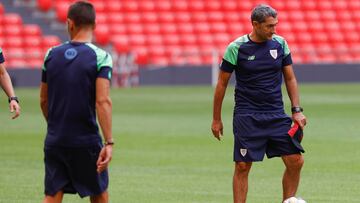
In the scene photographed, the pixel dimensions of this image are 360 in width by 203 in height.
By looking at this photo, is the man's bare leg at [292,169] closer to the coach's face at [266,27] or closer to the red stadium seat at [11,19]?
the coach's face at [266,27]

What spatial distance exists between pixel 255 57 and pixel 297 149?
3.17ft

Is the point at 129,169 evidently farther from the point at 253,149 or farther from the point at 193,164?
the point at 253,149

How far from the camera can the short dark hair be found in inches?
311

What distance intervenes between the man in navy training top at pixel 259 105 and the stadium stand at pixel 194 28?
27147 millimetres

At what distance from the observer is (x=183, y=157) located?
53.8 ft

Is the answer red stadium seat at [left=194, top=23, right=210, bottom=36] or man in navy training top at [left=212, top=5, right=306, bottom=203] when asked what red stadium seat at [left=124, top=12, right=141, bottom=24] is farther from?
man in navy training top at [left=212, top=5, right=306, bottom=203]

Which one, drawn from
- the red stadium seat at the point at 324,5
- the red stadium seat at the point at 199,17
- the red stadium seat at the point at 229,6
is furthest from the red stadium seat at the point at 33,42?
the red stadium seat at the point at 324,5

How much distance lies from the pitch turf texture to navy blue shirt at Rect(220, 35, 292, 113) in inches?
69.0

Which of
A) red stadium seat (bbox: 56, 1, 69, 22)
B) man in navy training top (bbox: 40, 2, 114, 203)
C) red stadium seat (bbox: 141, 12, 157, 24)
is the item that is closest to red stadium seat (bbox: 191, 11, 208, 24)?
red stadium seat (bbox: 141, 12, 157, 24)

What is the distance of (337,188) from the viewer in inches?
505

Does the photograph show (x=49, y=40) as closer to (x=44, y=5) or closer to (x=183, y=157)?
(x=44, y=5)

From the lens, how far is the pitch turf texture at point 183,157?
492 inches

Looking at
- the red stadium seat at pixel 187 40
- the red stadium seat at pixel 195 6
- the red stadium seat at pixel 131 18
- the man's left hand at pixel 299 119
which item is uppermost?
the man's left hand at pixel 299 119

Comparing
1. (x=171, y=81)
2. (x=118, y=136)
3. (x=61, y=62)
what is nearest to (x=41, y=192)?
(x=61, y=62)
